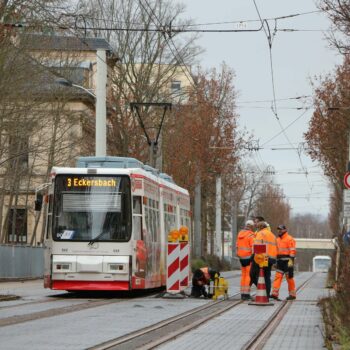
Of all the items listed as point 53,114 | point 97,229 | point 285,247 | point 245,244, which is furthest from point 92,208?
point 53,114

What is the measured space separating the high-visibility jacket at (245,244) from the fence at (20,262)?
1703 centimetres

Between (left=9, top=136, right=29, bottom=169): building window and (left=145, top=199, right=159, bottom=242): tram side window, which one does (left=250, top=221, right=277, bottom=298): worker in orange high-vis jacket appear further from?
(left=9, top=136, right=29, bottom=169): building window

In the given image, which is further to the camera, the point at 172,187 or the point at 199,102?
the point at 199,102

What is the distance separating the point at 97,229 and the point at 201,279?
257 cm

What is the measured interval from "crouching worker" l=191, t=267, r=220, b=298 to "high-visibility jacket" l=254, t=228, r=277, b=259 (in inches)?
63.6

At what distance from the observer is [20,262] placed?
135 ft

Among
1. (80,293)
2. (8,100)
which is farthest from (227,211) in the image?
(80,293)

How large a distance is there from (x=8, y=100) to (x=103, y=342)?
2224 cm

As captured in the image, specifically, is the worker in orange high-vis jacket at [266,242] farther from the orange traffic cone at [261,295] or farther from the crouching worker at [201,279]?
the crouching worker at [201,279]

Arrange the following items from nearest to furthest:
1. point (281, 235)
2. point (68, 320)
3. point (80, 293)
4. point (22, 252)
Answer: point (68, 320) < point (281, 235) < point (80, 293) < point (22, 252)

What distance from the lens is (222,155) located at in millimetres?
54625

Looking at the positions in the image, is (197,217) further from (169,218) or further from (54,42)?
(169,218)

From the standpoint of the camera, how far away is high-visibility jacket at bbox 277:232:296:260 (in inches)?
912

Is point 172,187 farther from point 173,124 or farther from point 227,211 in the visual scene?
point 227,211
